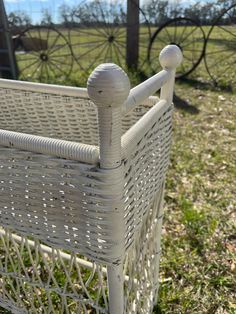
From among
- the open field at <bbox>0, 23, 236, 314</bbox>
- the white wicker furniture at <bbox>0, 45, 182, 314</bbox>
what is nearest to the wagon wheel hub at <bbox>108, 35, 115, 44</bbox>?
the open field at <bbox>0, 23, 236, 314</bbox>

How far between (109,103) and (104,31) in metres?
3.72

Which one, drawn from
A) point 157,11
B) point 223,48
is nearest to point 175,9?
point 157,11

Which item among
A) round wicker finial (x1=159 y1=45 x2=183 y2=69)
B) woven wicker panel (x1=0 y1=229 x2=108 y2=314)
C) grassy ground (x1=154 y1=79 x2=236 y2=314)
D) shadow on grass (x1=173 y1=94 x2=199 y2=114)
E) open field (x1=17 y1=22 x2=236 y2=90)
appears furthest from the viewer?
open field (x1=17 y1=22 x2=236 y2=90)

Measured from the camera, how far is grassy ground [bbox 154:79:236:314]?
127 centimetres

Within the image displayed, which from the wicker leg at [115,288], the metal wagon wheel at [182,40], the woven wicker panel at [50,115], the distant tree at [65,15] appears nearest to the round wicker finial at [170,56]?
the woven wicker panel at [50,115]

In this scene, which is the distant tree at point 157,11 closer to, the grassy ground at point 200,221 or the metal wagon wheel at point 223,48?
the metal wagon wheel at point 223,48

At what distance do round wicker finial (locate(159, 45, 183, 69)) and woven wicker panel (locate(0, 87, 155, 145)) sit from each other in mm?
237

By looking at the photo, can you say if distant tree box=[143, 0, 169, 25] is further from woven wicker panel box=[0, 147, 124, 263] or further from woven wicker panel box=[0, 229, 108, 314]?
woven wicker panel box=[0, 147, 124, 263]

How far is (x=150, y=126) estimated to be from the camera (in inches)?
29.3

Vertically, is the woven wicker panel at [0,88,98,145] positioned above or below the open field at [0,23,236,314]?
above

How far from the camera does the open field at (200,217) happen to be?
1274 mm

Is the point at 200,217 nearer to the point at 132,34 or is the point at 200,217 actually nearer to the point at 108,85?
the point at 108,85

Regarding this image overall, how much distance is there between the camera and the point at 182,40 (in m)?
3.89

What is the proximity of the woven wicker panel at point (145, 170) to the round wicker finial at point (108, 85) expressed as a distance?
0.16 m
